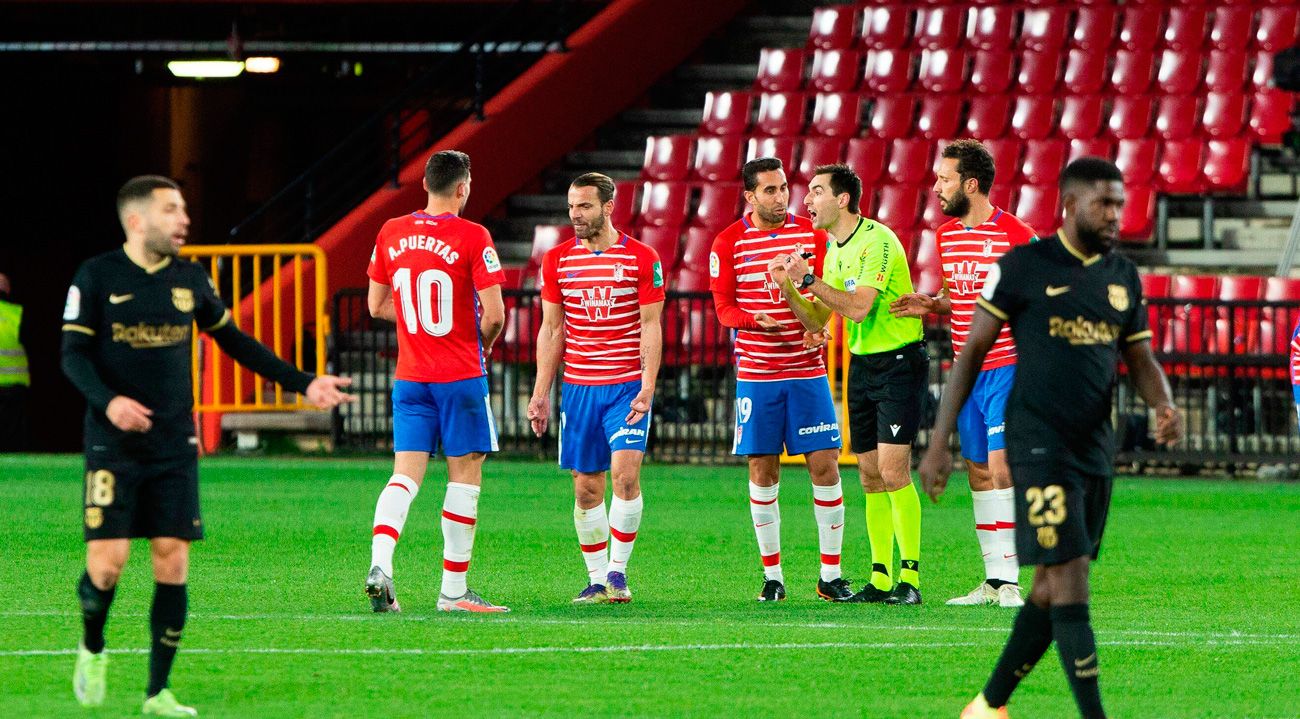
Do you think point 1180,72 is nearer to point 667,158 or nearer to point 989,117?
point 989,117

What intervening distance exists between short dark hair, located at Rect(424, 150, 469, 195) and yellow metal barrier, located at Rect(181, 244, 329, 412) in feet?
33.5

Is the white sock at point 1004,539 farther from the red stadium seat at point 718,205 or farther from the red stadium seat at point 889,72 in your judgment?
the red stadium seat at point 889,72

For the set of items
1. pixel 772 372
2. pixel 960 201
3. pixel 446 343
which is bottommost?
pixel 772 372

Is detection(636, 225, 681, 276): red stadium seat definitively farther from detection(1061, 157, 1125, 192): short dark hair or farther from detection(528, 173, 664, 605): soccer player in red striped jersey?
detection(1061, 157, 1125, 192): short dark hair

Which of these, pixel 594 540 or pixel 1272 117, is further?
pixel 1272 117

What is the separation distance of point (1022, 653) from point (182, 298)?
9.49ft

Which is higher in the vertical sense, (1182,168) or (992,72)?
(992,72)

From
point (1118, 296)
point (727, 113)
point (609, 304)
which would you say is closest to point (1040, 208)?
point (727, 113)

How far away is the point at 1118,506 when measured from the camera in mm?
14828

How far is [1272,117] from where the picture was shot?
64.7 ft

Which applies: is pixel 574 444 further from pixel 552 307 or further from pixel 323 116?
pixel 323 116

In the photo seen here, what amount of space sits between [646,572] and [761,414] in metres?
1.34

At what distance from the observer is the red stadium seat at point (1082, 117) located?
20.6 meters

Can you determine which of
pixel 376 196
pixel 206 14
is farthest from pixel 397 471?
pixel 206 14
